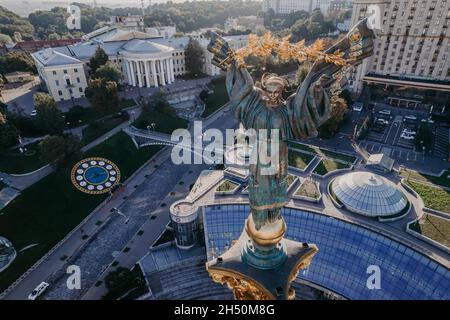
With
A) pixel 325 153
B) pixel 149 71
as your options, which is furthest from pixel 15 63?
pixel 325 153

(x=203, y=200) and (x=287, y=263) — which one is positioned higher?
(x=287, y=263)

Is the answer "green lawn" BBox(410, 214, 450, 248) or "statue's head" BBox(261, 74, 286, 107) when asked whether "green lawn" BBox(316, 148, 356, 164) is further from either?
"statue's head" BBox(261, 74, 286, 107)

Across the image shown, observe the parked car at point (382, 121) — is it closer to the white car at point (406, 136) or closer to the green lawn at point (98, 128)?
the white car at point (406, 136)

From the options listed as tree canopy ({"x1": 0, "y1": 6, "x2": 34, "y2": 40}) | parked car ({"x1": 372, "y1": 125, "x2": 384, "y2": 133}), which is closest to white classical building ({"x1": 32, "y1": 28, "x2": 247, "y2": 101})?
parked car ({"x1": 372, "y1": 125, "x2": 384, "y2": 133})

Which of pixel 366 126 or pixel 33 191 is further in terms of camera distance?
pixel 366 126
